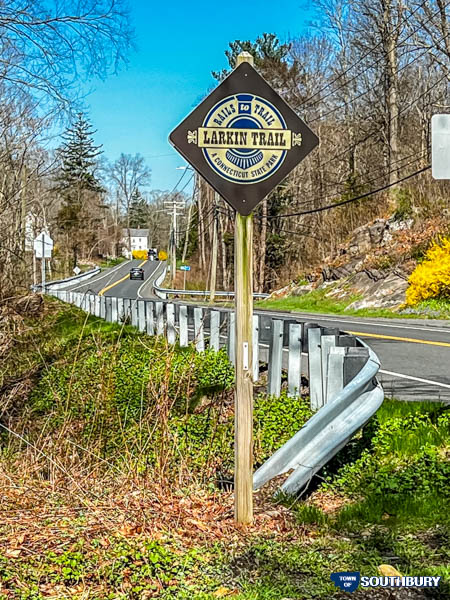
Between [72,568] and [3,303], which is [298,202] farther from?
[72,568]

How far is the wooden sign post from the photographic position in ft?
14.8

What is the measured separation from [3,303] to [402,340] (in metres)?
8.27

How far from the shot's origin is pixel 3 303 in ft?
44.7

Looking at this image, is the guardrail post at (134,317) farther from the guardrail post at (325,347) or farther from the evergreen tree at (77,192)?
the guardrail post at (325,347)

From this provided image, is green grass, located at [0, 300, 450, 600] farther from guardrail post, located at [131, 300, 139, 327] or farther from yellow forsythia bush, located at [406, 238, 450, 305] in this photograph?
yellow forsythia bush, located at [406, 238, 450, 305]

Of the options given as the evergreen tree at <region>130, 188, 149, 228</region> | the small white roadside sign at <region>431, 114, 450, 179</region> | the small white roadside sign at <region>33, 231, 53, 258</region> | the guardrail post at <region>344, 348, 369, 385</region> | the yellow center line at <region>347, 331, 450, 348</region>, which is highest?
the evergreen tree at <region>130, 188, 149, 228</region>

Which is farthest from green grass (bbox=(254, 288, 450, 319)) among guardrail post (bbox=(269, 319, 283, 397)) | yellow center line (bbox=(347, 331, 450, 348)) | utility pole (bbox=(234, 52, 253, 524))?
utility pole (bbox=(234, 52, 253, 524))

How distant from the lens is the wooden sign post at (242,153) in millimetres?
4504

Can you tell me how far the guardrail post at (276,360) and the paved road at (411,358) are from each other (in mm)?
1402

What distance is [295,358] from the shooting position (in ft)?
28.4

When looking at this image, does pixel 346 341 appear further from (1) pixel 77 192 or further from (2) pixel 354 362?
(1) pixel 77 192

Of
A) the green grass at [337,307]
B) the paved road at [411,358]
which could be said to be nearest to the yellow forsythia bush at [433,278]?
the green grass at [337,307]

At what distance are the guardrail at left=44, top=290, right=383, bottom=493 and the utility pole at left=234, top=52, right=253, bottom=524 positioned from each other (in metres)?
0.65

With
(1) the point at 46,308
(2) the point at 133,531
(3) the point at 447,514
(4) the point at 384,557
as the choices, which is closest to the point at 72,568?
(2) the point at 133,531
